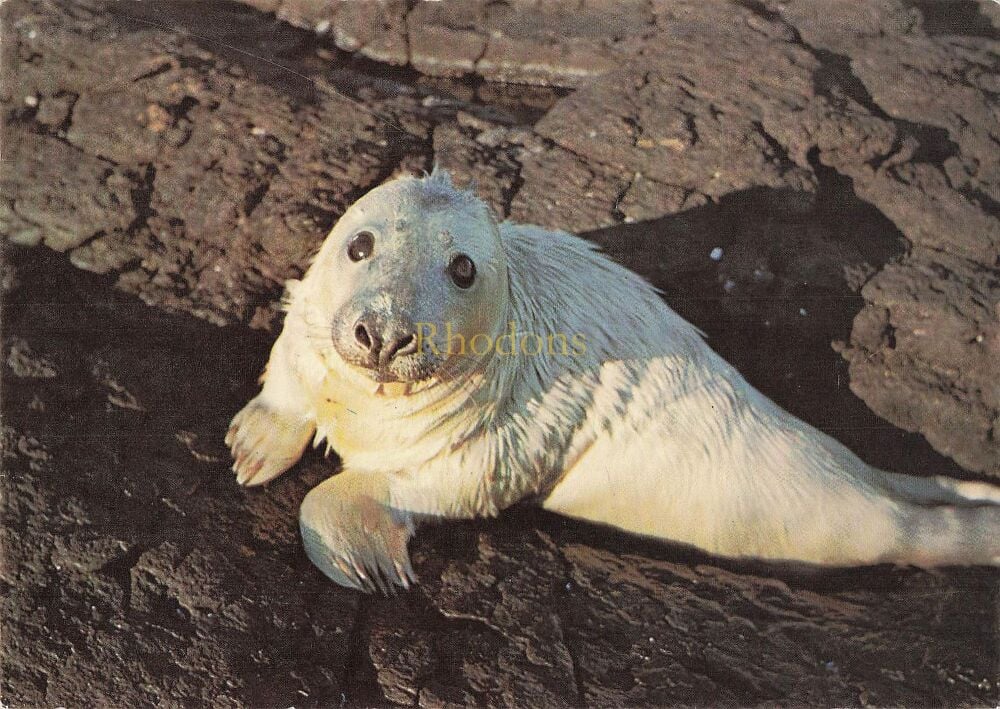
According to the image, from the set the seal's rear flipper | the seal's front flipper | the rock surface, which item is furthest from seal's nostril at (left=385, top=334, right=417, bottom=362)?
the seal's rear flipper

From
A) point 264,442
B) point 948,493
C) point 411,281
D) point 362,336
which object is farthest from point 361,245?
point 948,493

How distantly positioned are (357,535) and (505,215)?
7.63 ft

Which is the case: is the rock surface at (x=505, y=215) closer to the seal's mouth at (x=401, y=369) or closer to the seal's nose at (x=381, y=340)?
the seal's mouth at (x=401, y=369)

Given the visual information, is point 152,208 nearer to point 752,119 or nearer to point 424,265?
point 424,265

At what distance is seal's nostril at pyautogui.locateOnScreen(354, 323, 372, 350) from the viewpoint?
3857 mm

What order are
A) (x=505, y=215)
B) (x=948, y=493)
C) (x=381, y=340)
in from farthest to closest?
(x=505, y=215) → (x=948, y=493) → (x=381, y=340)

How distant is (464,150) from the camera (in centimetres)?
632

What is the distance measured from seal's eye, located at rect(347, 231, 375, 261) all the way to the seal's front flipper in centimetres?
102

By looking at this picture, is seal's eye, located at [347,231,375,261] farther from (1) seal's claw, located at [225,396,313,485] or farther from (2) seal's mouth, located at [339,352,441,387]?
(1) seal's claw, located at [225,396,313,485]

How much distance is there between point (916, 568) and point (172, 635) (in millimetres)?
3160

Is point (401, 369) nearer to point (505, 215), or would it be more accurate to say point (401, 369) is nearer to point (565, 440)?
point (565, 440)

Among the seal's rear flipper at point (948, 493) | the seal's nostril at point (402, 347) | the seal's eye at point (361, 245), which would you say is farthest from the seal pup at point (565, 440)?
the seal's nostril at point (402, 347)

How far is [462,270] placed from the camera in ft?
13.5

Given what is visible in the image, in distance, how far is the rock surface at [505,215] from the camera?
4.10 m
